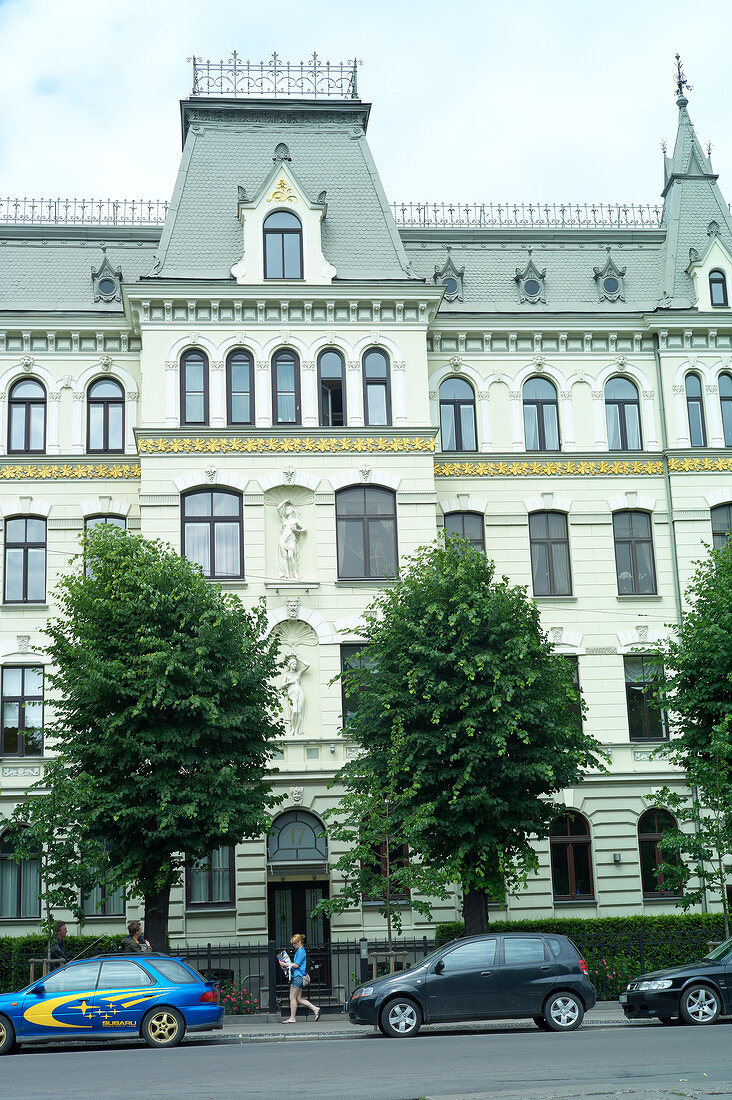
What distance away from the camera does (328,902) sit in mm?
26281

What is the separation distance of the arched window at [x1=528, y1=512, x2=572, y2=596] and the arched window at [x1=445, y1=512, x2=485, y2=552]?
4.39ft

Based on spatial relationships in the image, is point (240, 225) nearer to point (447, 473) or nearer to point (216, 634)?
point (447, 473)

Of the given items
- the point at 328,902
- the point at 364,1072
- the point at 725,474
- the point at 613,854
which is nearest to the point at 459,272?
the point at 725,474

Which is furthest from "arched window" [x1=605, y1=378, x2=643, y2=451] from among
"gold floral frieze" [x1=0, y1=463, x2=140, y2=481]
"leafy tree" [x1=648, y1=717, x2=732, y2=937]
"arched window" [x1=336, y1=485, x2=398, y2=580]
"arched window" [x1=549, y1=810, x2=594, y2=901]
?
"gold floral frieze" [x1=0, y1=463, x2=140, y2=481]

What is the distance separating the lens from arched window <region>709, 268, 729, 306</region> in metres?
36.8

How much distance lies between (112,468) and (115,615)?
8607 millimetres

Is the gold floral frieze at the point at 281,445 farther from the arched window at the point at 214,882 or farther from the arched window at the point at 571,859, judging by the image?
the arched window at the point at 571,859

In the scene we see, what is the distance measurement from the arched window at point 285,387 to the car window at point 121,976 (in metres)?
16.5

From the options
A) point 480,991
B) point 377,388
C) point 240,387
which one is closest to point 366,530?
point 377,388

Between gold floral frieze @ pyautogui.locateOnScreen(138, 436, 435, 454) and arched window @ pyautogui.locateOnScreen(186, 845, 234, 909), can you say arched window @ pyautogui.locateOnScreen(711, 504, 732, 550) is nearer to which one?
gold floral frieze @ pyautogui.locateOnScreen(138, 436, 435, 454)

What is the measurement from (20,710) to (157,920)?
8556 mm

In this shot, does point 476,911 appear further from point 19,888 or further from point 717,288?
point 717,288

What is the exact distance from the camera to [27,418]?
34.6 meters

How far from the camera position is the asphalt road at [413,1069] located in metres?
14.0
